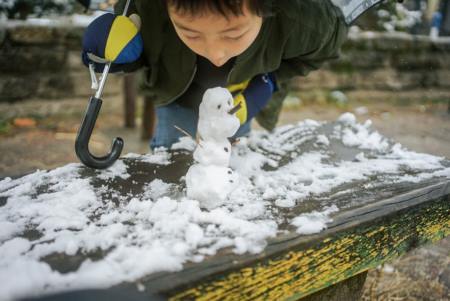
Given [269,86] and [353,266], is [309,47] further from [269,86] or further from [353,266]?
[353,266]

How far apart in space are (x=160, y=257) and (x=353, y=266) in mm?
432

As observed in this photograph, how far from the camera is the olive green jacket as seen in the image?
1.21 meters

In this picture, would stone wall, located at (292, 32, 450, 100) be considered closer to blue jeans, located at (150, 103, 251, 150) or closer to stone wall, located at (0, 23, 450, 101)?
stone wall, located at (0, 23, 450, 101)

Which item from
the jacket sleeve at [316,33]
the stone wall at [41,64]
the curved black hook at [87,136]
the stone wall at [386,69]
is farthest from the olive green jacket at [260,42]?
the stone wall at [386,69]

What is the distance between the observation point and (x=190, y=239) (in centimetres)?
69

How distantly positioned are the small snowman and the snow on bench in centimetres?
3

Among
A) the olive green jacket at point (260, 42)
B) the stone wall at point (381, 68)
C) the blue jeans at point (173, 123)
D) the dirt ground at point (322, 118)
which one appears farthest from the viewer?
the stone wall at point (381, 68)

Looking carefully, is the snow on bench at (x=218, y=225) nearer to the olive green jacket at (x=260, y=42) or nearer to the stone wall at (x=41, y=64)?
the olive green jacket at (x=260, y=42)

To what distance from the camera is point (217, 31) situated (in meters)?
0.83

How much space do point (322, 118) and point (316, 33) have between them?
248 cm

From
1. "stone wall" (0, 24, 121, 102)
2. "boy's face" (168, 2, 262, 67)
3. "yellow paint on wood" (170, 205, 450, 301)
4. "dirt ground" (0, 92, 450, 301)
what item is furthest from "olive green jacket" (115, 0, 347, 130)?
"stone wall" (0, 24, 121, 102)

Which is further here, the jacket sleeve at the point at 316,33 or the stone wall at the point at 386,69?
the stone wall at the point at 386,69

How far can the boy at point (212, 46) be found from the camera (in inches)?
33.2

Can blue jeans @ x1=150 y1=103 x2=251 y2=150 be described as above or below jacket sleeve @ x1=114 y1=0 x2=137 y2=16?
below
